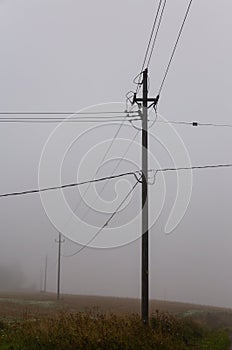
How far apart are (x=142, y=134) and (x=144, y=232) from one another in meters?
3.41

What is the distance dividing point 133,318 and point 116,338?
3.74 m

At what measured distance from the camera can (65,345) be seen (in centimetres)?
1294

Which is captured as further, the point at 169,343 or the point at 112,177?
the point at 112,177

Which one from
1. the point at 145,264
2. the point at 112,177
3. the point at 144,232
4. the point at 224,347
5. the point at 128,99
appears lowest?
the point at 224,347

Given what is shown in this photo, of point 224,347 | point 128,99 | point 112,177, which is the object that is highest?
point 128,99

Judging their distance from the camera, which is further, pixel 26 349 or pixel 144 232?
pixel 144 232

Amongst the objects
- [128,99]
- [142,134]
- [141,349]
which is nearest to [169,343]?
[141,349]

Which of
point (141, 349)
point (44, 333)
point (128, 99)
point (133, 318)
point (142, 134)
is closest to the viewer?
point (141, 349)

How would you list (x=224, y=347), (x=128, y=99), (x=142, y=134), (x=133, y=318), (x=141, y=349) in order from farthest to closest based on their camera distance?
1. (x=128, y=99)
2. (x=142, y=134)
3. (x=133, y=318)
4. (x=224, y=347)
5. (x=141, y=349)

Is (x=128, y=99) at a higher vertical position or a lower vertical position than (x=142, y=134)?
higher

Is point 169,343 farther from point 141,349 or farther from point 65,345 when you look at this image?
point 65,345

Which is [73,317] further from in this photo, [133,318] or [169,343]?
[169,343]

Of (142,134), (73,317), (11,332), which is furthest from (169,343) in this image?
(142,134)

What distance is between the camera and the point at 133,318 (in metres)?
16.5
